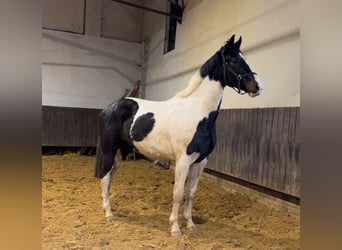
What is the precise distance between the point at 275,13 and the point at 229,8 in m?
0.89

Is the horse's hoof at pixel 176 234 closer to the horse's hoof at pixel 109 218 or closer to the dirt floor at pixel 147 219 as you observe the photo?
the dirt floor at pixel 147 219

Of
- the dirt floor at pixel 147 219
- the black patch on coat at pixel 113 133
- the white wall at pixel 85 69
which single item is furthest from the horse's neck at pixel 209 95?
the white wall at pixel 85 69

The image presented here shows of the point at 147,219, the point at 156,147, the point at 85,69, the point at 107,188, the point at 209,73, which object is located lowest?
the point at 147,219

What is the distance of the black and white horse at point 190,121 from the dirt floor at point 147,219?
0.18 meters

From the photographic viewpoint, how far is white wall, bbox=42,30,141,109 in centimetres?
635

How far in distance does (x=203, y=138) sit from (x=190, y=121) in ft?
0.49

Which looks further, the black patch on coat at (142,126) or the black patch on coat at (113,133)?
the black patch on coat at (113,133)

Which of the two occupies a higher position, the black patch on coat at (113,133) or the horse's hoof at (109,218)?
the black patch on coat at (113,133)

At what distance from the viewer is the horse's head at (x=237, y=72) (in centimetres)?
216

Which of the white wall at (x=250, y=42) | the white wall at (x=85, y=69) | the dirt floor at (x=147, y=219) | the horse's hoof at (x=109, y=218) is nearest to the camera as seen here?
the dirt floor at (x=147, y=219)

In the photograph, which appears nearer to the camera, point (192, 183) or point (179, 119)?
point (179, 119)

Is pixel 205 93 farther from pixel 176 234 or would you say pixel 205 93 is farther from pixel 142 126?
pixel 176 234

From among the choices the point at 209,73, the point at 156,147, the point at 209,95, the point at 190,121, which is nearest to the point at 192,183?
the point at 156,147

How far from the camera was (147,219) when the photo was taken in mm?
2551
